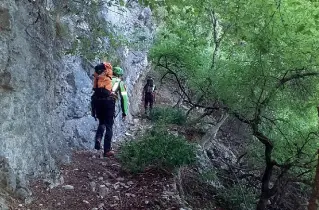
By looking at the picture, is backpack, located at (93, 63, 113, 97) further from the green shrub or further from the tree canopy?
the green shrub

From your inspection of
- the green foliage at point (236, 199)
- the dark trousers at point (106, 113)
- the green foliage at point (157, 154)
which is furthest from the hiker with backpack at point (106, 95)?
the green foliage at point (236, 199)

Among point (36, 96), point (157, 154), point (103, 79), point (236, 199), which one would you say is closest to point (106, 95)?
point (103, 79)

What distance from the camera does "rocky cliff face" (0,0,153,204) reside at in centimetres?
590

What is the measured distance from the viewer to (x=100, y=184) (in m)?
7.20

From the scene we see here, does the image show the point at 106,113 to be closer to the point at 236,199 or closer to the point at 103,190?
the point at 103,190

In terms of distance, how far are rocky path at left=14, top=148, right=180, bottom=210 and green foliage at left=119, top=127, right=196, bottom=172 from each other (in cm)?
18

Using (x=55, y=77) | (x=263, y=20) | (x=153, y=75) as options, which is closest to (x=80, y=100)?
(x=55, y=77)

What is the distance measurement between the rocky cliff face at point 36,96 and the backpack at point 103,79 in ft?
2.78

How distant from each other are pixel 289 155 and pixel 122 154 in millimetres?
4179

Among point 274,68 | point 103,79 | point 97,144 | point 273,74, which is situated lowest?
point 97,144

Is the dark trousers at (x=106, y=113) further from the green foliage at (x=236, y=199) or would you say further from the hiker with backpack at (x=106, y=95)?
the green foliage at (x=236, y=199)

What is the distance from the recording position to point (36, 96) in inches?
270

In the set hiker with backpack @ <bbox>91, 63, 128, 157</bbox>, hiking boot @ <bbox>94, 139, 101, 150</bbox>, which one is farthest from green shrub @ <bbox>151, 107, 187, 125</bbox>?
hiker with backpack @ <bbox>91, 63, 128, 157</bbox>

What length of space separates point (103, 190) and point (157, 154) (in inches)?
54.9
